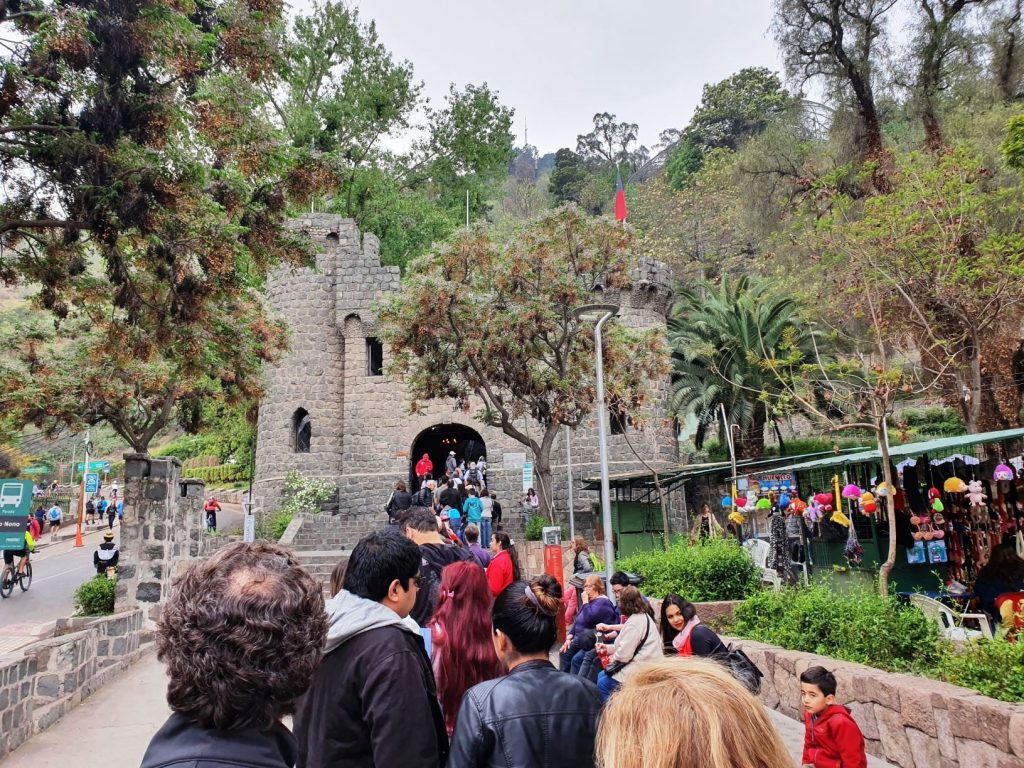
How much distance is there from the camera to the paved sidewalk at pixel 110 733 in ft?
20.4

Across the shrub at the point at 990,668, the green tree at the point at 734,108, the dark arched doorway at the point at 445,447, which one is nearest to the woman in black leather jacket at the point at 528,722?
the shrub at the point at 990,668

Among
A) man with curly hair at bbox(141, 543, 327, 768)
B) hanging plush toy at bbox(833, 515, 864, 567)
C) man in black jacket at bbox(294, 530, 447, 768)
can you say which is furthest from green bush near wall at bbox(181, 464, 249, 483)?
man with curly hair at bbox(141, 543, 327, 768)

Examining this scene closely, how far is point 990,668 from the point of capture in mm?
5250

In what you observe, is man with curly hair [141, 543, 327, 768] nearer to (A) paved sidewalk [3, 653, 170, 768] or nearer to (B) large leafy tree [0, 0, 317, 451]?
(A) paved sidewalk [3, 653, 170, 768]

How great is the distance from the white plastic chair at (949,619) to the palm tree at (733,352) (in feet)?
52.3

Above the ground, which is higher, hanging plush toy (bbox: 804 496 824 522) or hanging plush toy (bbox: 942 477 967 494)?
hanging plush toy (bbox: 942 477 967 494)

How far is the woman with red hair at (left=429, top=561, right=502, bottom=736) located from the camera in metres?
3.61

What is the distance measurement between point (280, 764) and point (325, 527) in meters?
22.0

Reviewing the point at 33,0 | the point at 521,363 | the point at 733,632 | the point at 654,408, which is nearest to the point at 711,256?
the point at 654,408

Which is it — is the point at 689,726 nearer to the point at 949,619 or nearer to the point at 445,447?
the point at 949,619

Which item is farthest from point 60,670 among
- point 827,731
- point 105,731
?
point 827,731

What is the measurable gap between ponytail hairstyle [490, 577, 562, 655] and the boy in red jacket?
223cm

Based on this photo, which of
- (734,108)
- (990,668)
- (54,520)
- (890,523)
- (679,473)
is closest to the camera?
(990,668)

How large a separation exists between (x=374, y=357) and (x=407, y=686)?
24.7 metres
